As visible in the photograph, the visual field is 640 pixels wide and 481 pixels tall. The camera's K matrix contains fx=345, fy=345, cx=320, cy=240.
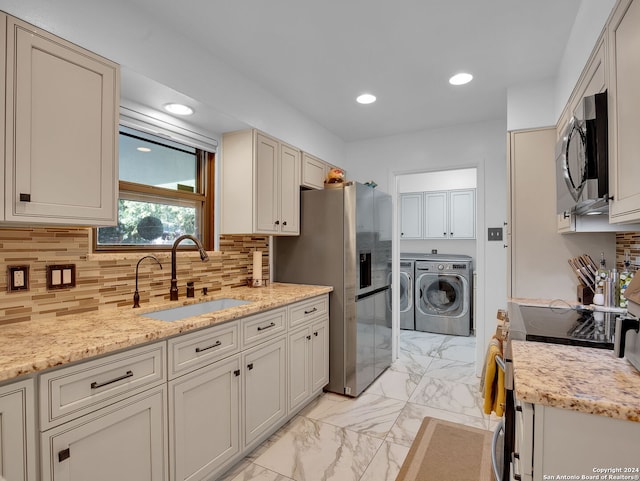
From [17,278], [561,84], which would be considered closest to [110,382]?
[17,278]

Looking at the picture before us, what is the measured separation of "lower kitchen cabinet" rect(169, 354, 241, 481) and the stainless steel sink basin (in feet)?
1.53

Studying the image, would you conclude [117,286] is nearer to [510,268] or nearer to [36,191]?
[36,191]

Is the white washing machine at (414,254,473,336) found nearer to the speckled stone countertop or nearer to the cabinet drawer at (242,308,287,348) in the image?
the cabinet drawer at (242,308,287,348)

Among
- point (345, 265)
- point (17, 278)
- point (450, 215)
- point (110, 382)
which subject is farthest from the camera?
point (450, 215)

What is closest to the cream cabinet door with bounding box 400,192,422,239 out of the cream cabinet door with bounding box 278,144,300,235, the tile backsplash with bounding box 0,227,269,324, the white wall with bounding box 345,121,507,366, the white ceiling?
the white wall with bounding box 345,121,507,366

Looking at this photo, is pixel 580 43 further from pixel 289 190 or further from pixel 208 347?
pixel 208 347

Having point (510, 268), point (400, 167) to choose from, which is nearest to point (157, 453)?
point (510, 268)

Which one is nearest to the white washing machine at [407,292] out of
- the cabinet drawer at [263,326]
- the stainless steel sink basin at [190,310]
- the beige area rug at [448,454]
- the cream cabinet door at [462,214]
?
the cream cabinet door at [462,214]

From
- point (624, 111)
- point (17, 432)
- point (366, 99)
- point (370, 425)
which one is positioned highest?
point (366, 99)

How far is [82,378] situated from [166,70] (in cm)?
154

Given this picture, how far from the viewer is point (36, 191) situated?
4.39ft

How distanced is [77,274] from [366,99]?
2.33 m

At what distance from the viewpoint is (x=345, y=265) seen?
2805 millimetres

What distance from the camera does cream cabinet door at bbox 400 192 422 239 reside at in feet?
16.9
